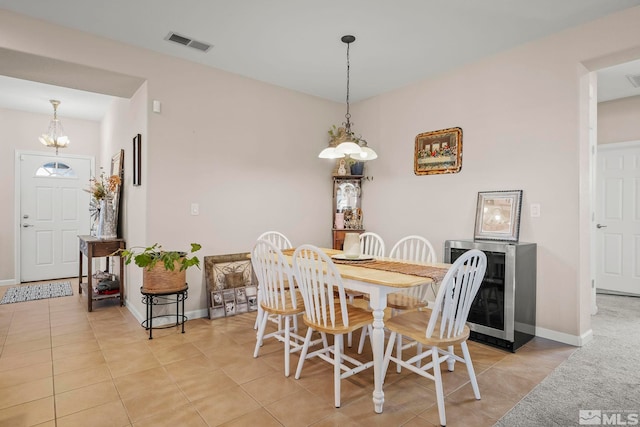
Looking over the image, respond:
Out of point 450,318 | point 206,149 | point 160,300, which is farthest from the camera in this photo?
point 206,149

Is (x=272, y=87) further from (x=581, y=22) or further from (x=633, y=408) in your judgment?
(x=633, y=408)

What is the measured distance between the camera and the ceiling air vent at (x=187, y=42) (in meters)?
3.07

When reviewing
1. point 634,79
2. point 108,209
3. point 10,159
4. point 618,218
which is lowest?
point 618,218

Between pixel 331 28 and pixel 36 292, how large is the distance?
4.96 m

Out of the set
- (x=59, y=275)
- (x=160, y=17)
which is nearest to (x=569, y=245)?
(x=160, y=17)

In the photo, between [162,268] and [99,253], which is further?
[99,253]

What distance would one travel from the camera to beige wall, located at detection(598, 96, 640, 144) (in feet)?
14.4

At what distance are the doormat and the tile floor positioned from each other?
133cm

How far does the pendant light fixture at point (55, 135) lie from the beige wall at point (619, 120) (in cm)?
739

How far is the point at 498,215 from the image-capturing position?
3.31 m

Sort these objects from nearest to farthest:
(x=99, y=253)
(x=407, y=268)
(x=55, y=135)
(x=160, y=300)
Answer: (x=407, y=268) → (x=160, y=300) → (x=99, y=253) → (x=55, y=135)

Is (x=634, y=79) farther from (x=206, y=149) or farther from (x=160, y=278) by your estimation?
(x=160, y=278)

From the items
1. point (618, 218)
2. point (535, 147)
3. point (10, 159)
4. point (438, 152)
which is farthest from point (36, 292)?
point (618, 218)

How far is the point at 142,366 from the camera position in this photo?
251 cm
